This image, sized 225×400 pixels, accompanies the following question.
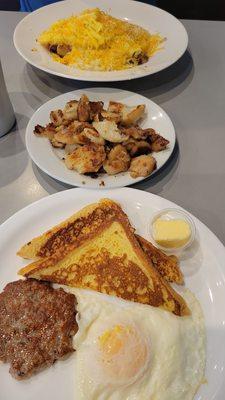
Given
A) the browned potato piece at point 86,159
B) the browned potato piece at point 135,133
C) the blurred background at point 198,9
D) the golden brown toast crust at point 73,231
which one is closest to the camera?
the golden brown toast crust at point 73,231

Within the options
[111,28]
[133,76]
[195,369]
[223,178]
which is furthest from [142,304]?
[111,28]

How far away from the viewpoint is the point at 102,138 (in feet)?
5.67

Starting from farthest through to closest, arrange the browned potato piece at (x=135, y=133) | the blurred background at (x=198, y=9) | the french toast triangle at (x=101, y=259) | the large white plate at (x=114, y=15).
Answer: the blurred background at (x=198, y=9), the large white plate at (x=114, y=15), the browned potato piece at (x=135, y=133), the french toast triangle at (x=101, y=259)

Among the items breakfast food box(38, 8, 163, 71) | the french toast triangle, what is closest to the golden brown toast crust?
the french toast triangle

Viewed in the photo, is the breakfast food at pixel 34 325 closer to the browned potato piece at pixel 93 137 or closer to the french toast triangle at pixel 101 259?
the french toast triangle at pixel 101 259

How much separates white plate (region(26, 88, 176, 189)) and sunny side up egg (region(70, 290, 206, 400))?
Result: 0.55 meters

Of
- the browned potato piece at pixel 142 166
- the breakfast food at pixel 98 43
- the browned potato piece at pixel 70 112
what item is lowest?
the browned potato piece at pixel 142 166

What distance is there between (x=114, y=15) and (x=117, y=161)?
1273 mm

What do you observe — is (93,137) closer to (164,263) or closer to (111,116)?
(111,116)

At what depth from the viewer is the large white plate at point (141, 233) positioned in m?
1.22

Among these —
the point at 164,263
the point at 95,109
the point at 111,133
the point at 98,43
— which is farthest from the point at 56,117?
the point at 164,263

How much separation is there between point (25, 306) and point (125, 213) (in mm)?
521

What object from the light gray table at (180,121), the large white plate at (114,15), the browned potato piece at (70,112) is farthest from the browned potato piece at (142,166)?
the large white plate at (114,15)

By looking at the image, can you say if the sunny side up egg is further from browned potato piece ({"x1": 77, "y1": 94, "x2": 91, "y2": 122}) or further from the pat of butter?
browned potato piece ({"x1": 77, "y1": 94, "x2": 91, "y2": 122})
